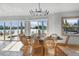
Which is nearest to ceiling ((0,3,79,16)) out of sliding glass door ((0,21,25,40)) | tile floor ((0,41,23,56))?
sliding glass door ((0,21,25,40))

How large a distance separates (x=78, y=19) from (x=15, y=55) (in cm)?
130

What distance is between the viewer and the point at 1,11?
→ 2160mm

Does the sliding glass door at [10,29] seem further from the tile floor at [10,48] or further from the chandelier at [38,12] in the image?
the chandelier at [38,12]

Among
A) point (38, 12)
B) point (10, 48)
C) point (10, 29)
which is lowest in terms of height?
point (10, 48)

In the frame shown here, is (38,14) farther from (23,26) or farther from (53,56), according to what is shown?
(53,56)

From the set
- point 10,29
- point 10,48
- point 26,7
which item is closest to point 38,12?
point 26,7

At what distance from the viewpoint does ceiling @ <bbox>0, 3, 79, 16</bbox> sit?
212cm

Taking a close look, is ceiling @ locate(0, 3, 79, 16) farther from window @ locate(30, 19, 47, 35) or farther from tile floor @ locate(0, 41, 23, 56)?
tile floor @ locate(0, 41, 23, 56)

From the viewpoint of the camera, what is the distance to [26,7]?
2182mm

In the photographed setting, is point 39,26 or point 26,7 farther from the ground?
point 26,7

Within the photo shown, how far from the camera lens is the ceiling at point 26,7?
212 cm

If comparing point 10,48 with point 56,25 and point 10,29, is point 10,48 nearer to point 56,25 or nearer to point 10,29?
point 10,29

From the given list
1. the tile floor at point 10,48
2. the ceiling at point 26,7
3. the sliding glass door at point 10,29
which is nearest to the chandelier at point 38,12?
the ceiling at point 26,7

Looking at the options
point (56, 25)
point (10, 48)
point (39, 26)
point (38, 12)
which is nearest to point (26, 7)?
point (38, 12)
